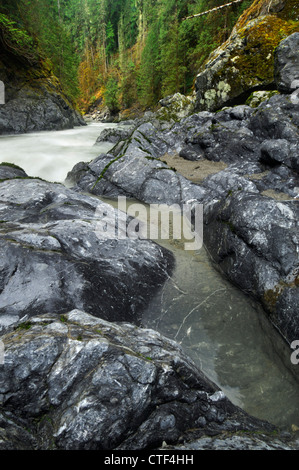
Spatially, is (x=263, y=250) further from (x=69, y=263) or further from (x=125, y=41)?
(x=125, y=41)

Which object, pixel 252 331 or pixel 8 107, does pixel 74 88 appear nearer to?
pixel 8 107

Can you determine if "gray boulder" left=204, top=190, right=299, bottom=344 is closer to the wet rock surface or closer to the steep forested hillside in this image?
the wet rock surface

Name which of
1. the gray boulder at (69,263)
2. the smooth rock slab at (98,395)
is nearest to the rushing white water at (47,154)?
the gray boulder at (69,263)

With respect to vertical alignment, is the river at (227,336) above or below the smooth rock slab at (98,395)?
below

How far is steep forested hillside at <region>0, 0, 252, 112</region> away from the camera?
80.6ft

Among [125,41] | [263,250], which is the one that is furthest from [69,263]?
[125,41]

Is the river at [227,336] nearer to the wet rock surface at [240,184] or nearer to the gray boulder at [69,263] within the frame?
the wet rock surface at [240,184]

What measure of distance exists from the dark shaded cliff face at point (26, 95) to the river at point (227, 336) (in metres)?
19.7

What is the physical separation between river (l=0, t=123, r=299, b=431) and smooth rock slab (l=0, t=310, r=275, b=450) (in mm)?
568

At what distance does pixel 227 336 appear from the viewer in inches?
146

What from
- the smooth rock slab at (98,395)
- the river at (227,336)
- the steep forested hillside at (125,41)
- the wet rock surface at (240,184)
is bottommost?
the river at (227,336)

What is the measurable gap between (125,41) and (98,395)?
8298 centimetres

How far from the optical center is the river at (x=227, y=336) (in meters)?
2.92

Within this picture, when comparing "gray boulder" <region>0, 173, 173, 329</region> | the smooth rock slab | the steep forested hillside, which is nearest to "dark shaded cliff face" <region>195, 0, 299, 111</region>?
the steep forested hillside
